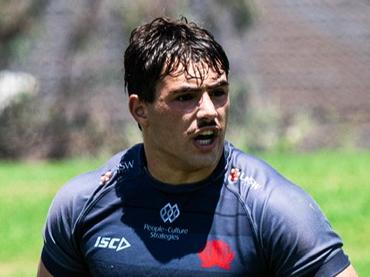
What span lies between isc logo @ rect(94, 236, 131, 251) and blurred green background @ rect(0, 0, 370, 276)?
10216mm

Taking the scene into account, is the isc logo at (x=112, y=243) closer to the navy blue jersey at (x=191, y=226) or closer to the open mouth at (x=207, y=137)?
the navy blue jersey at (x=191, y=226)

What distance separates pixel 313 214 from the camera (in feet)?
13.9

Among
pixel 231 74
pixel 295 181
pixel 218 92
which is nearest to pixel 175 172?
pixel 218 92

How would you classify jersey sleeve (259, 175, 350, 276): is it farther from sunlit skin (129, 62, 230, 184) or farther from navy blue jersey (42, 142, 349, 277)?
sunlit skin (129, 62, 230, 184)

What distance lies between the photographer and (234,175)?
4.43 m

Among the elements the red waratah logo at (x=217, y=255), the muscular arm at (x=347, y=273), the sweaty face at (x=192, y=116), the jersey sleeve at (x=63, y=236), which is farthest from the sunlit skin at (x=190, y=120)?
the muscular arm at (x=347, y=273)

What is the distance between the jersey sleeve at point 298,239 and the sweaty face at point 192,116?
0.87 ft

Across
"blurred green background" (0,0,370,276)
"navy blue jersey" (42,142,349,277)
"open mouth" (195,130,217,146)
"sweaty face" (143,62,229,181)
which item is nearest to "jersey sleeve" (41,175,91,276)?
"navy blue jersey" (42,142,349,277)

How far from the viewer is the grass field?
877cm

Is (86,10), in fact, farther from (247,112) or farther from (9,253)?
(9,253)

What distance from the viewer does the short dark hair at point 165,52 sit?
4344mm

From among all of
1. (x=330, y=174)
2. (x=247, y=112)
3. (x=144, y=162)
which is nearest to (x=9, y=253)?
(x=330, y=174)

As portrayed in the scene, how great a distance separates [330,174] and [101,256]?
675 centimetres

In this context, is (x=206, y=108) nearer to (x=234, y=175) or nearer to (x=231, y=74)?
(x=234, y=175)
